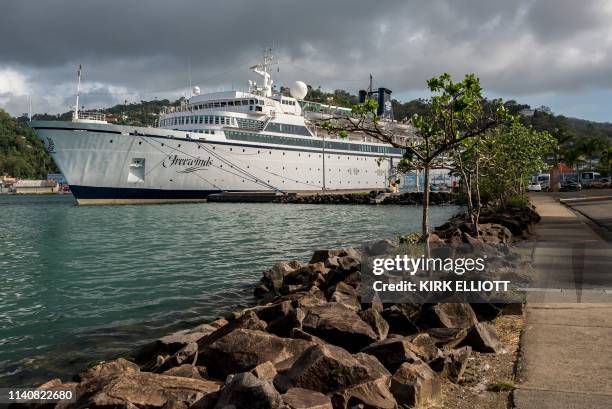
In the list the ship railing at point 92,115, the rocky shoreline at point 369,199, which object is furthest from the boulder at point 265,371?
the rocky shoreline at point 369,199

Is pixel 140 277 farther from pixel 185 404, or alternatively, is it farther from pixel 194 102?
pixel 194 102

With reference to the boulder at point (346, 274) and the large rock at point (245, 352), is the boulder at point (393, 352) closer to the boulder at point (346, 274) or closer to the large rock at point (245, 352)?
the large rock at point (245, 352)

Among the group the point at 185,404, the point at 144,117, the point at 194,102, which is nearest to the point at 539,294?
the point at 185,404

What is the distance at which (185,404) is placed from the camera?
4.04 m

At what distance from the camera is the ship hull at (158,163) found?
47.4 meters

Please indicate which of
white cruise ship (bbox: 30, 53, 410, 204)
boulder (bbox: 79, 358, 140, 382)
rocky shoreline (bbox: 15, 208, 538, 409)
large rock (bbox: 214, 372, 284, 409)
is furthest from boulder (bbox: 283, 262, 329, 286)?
white cruise ship (bbox: 30, 53, 410, 204)

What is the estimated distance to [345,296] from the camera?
792cm

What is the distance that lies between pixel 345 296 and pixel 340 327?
7.39 feet

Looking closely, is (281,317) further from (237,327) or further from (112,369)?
(112,369)

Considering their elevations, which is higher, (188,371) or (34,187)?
(188,371)

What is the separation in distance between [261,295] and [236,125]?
4557 cm

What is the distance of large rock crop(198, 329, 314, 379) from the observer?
4973mm

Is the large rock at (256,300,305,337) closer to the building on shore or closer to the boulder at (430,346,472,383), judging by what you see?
the boulder at (430,346,472,383)

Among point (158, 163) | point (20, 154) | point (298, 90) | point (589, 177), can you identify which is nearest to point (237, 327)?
point (158, 163)
